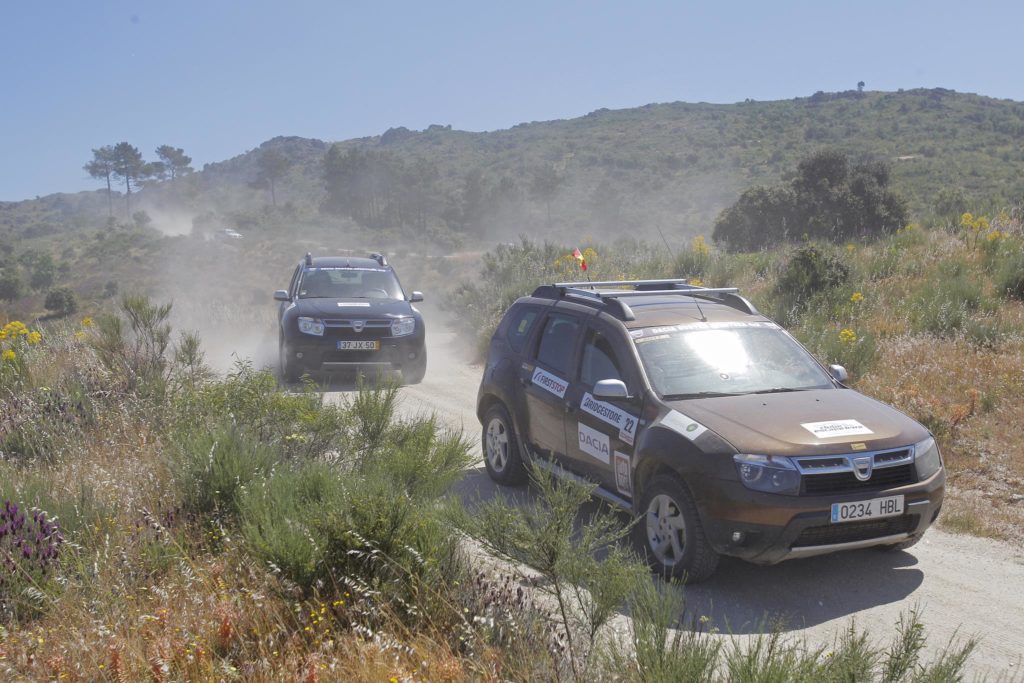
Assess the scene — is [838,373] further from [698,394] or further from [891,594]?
[891,594]

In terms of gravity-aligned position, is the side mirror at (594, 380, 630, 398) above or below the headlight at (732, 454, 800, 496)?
above

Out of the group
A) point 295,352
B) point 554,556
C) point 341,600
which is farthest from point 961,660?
point 295,352

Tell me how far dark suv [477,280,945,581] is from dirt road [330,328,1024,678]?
0.97 feet

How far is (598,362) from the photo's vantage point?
22.2 ft

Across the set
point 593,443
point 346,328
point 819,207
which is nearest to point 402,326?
point 346,328

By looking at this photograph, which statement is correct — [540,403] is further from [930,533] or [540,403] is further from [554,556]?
[554,556]

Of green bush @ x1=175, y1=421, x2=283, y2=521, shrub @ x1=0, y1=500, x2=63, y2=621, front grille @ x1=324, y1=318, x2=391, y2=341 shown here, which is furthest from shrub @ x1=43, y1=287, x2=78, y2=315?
shrub @ x1=0, y1=500, x2=63, y2=621

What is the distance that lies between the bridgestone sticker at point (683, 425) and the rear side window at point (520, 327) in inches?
86.7

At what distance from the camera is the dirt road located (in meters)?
4.85

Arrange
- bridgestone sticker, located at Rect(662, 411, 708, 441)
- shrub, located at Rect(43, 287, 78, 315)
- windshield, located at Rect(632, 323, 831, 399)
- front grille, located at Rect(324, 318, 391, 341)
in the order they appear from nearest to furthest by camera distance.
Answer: bridgestone sticker, located at Rect(662, 411, 708, 441) → windshield, located at Rect(632, 323, 831, 399) → front grille, located at Rect(324, 318, 391, 341) → shrub, located at Rect(43, 287, 78, 315)

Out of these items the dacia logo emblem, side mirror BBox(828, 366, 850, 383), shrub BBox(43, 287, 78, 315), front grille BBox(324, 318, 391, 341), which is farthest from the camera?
shrub BBox(43, 287, 78, 315)

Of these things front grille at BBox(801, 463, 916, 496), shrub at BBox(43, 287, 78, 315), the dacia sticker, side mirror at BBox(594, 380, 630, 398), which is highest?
side mirror at BBox(594, 380, 630, 398)

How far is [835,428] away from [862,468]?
295mm

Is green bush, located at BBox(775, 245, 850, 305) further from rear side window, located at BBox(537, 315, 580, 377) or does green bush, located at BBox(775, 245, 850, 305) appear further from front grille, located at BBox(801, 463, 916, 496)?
front grille, located at BBox(801, 463, 916, 496)
